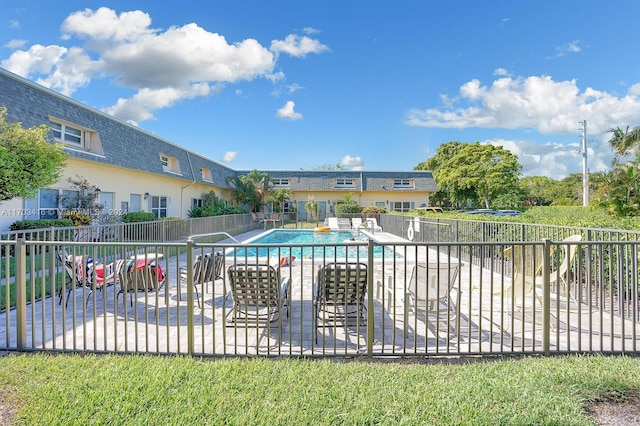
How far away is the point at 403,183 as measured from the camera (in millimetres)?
31984

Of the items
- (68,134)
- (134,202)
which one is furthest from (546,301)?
(134,202)

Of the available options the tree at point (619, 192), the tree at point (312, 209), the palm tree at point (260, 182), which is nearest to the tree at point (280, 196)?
the palm tree at point (260, 182)

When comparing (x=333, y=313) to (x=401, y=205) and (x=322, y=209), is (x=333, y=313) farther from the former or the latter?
(x=401, y=205)

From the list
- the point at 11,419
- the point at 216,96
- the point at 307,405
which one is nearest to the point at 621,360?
the point at 307,405

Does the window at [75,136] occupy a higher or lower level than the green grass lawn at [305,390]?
higher

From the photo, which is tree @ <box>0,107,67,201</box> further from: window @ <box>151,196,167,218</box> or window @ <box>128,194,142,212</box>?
window @ <box>151,196,167,218</box>

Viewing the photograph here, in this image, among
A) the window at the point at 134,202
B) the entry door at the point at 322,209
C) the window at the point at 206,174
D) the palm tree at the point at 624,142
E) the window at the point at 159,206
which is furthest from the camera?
the entry door at the point at 322,209

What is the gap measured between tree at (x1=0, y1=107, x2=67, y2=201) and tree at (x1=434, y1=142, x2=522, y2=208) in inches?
1354

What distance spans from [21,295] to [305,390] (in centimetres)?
343

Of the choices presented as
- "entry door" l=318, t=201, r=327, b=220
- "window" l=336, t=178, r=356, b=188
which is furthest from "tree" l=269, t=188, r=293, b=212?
"window" l=336, t=178, r=356, b=188

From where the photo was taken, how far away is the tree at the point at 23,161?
8219mm

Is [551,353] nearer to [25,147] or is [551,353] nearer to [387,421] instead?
[387,421]

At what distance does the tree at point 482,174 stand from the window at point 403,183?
7.32 meters

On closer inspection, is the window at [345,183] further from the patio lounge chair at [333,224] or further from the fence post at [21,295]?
the fence post at [21,295]
